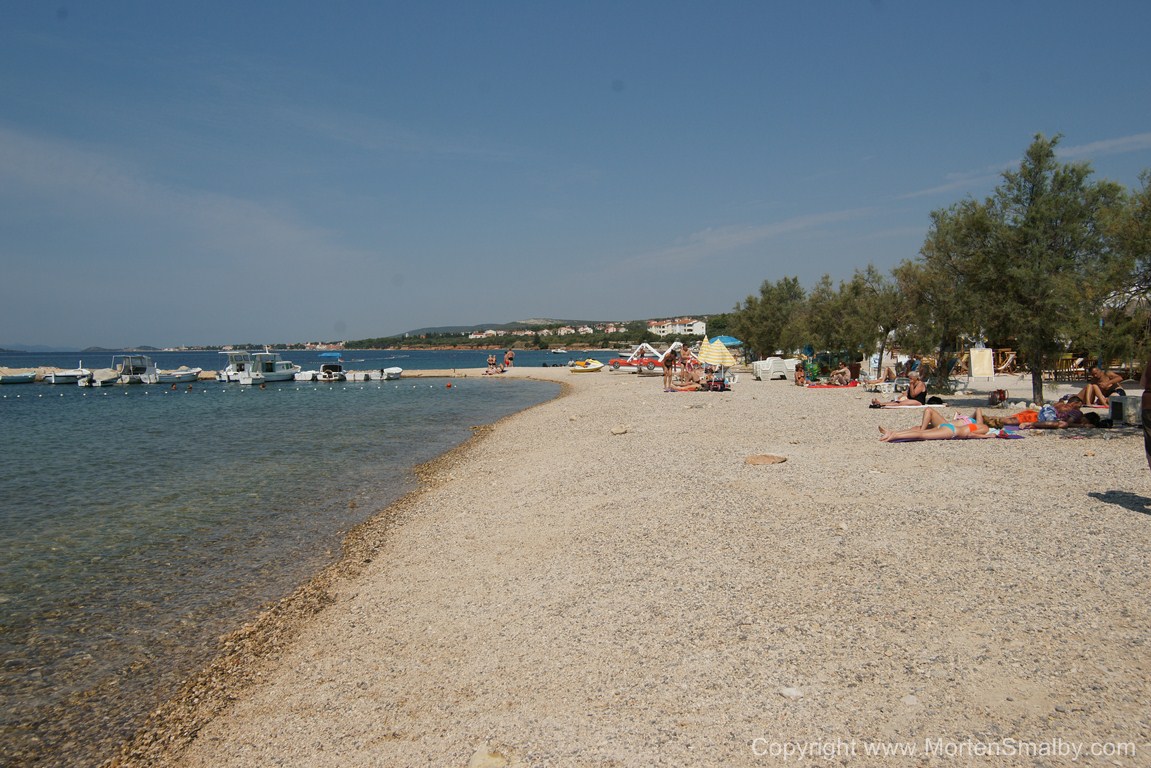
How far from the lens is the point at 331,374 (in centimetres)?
5634

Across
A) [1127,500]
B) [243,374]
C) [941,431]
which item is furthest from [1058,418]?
[243,374]

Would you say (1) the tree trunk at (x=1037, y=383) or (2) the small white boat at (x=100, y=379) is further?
(2) the small white boat at (x=100, y=379)

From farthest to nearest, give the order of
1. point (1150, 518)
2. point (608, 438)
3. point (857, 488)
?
point (608, 438)
point (857, 488)
point (1150, 518)

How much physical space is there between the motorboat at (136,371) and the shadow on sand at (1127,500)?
6575cm

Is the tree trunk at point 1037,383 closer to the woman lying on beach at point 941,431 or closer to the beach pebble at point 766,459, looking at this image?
the woman lying on beach at point 941,431

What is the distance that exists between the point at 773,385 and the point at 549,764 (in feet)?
90.6

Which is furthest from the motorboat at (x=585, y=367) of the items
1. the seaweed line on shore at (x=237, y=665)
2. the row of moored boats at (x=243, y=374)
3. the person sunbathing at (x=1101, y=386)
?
the seaweed line on shore at (x=237, y=665)

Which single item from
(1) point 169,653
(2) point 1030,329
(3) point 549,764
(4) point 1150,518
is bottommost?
(1) point 169,653

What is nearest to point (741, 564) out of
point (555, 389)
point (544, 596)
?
point (544, 596)

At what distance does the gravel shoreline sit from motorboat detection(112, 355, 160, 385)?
5956 cm

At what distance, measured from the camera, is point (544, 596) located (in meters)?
6.07

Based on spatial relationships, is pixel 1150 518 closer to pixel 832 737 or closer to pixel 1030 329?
pixel 832 737

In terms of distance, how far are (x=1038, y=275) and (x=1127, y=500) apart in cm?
916

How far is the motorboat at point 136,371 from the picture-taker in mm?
57500
